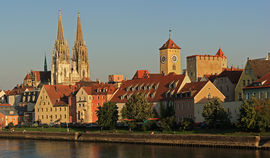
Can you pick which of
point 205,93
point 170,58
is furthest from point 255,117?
point 170,58

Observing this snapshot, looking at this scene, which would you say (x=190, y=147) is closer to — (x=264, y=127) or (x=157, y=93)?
(x=264, y=127)

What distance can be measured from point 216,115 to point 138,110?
1663cm

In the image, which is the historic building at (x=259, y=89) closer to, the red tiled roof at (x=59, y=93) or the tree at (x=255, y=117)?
the tree at (x=255, y=117)

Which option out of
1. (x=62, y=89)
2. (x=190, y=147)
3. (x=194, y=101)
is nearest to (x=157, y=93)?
(x=194, y=101)

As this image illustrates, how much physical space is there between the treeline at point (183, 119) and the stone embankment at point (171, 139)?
298 cm

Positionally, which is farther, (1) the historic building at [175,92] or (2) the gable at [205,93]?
(1) the historic building at [175,92]

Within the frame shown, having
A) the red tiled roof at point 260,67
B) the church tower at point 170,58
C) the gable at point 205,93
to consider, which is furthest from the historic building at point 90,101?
the red tiled roof at point 260,67

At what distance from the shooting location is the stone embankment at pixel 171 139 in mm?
69938

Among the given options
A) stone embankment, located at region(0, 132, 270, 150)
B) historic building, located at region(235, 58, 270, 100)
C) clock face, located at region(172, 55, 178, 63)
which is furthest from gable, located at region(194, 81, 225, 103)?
clock face, located at region(172, 55, 178, 63)

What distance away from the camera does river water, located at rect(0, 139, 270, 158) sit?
6894 cm

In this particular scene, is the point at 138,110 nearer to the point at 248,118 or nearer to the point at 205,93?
the point at 205,93

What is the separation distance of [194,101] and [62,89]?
5072cm

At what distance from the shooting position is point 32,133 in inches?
4296

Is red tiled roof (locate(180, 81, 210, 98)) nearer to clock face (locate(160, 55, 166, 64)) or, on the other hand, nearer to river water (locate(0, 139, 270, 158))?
river water (locate(0, 139, 270, 158))
